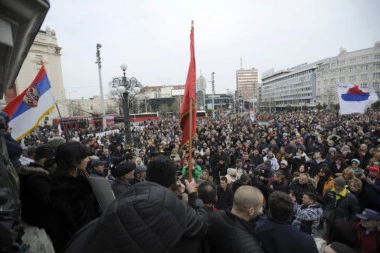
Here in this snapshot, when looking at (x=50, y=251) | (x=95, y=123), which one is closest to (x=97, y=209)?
(x=50, y=251)

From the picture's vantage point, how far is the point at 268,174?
6.55 metres

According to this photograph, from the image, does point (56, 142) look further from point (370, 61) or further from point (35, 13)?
point (370, 61)

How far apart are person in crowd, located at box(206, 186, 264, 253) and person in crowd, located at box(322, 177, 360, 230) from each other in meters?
2.80

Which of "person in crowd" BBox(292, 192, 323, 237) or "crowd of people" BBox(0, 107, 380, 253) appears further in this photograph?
"person in crowd" BBox(292, 192, 323, 237)

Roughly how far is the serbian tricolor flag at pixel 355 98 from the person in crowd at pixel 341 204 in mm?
9244

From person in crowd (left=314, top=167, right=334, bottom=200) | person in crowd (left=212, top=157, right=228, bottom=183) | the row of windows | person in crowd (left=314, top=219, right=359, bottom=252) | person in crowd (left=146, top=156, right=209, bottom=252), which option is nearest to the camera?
person in crowd (left=146, top=156, right=209, bottom=252)

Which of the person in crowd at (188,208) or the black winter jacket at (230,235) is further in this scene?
the black winter jacket at (230,235)

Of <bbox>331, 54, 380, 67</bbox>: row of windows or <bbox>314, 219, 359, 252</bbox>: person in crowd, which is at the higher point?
<bbox>331, 54, 380, 67</bbox>: row of windows

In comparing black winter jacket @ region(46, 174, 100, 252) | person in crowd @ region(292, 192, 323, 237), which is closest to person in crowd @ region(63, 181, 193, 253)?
black winter jacket @ region(46, 174, 100, 252)

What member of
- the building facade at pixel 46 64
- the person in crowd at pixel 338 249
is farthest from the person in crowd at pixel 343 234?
the building facade at pixel 46 64

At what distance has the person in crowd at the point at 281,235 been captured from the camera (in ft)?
6.56

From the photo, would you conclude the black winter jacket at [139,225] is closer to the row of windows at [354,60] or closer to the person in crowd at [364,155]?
the person in crowd at [364,155]

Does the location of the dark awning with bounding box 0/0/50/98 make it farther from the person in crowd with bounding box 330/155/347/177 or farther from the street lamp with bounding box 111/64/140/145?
the street lamp with bounding box 111/64/140/145

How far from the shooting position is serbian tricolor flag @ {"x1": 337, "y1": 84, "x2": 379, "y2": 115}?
39.5 feet
